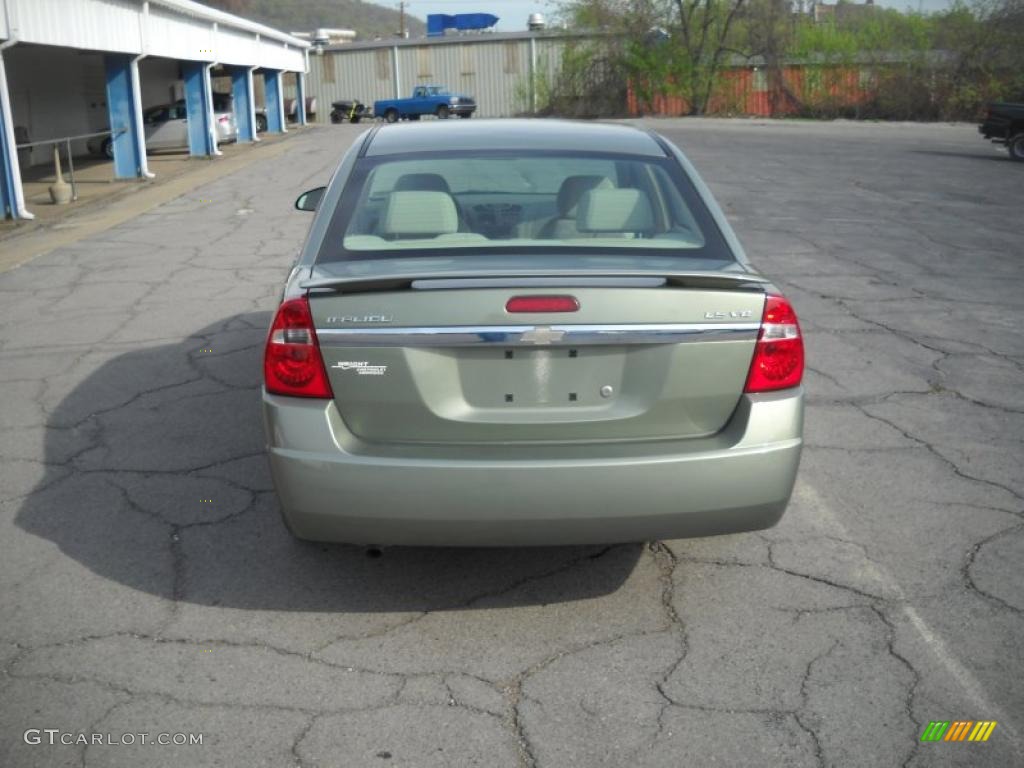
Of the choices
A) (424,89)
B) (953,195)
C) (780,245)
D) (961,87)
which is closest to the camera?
(780,245)

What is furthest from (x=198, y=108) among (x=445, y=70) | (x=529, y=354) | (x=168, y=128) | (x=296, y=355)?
(x=445, y=70)

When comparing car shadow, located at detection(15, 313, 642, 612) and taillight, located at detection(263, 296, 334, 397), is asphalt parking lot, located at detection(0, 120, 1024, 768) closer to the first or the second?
car shadow, located at detection(15, 313, 642, 612)

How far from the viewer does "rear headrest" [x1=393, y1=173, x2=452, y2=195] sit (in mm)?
4609

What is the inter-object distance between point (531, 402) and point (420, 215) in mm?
1038

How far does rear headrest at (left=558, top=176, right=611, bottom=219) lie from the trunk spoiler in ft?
3.18

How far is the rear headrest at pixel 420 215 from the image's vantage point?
4.19 meters

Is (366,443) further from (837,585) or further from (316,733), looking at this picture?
(837,585)

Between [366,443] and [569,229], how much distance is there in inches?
49.9

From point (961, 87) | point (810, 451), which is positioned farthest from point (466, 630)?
point (961, 87)

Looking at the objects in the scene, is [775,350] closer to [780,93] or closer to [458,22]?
[780,93]

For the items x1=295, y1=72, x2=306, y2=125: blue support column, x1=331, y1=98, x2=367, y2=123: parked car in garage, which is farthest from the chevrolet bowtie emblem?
x1=331, y1=98, x2=367, y2=123: parked car in garage

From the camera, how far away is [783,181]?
18359mm

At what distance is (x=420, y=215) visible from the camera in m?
4.23

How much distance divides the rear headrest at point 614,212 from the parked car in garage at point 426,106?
43366mm
